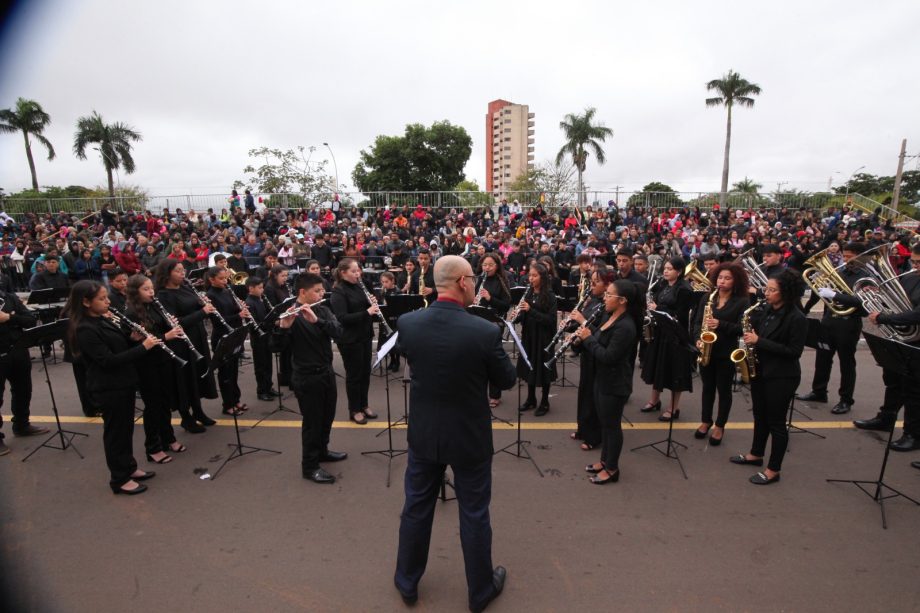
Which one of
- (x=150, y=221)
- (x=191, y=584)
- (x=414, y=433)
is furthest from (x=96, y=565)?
(x=150, y=221)

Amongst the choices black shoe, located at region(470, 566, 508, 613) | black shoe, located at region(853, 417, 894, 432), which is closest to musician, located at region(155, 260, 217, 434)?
black shoe, located at region(470, 566, 508, 613)

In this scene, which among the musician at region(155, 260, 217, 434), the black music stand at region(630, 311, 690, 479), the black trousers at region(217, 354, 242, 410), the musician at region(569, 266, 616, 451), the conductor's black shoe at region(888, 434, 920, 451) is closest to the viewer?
the black music stand at region(630, 311, 690, 479)

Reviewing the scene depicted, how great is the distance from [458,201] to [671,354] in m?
19.9

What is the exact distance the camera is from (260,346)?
7090 mm

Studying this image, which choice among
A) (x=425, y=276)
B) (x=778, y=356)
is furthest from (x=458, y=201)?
(x=778, y=356)

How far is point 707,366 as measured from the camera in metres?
5.61

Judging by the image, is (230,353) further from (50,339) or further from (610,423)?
(610,423)

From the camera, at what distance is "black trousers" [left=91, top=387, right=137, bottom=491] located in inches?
177

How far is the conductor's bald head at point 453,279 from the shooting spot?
303 cm

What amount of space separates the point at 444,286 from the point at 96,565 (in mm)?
3510

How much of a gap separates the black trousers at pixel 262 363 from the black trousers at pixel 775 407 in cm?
615

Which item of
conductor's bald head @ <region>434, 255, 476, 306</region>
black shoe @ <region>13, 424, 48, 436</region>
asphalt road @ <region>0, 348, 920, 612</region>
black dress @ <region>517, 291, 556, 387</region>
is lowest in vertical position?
asphalt road @ <region>0, 348, 920, 612</region>

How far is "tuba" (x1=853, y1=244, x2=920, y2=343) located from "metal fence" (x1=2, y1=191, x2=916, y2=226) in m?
18.1

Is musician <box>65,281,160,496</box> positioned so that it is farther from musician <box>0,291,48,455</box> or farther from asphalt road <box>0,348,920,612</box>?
musician <box>0,291,48,455</box>
